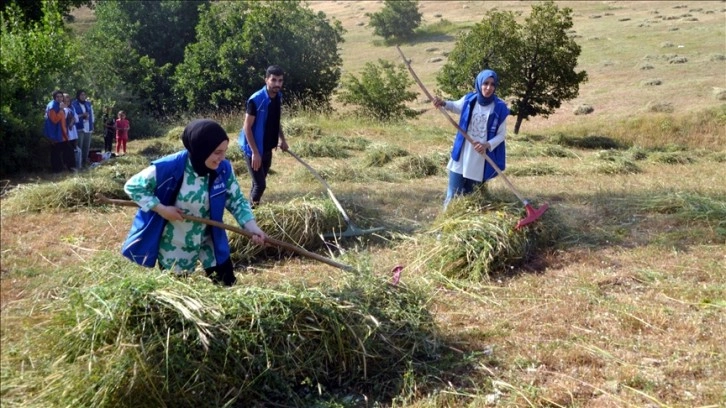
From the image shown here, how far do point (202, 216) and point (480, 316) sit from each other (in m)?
1.97

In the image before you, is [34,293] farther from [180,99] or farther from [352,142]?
[180,99]

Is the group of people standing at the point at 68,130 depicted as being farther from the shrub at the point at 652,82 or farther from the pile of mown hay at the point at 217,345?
the shrub at the point at 652,82

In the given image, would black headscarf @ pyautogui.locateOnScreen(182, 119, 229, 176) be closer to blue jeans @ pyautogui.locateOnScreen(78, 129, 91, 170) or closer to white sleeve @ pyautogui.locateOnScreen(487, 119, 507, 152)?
white sleeve @ pyautogui.locateOnScreen(487, 119, 507, 152)

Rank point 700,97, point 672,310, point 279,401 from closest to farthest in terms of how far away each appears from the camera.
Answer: point 279,401, point 672,310, point 700,97

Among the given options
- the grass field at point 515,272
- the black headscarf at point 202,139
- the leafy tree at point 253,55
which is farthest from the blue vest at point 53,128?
the leafy tree at point 253,55

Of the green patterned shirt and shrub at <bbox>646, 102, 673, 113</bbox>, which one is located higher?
the green patterned shirt

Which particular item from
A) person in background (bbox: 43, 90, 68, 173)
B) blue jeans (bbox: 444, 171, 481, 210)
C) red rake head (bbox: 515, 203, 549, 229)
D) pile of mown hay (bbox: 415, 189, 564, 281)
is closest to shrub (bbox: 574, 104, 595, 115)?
person in background (bbox: 43, 90, 68, 173)

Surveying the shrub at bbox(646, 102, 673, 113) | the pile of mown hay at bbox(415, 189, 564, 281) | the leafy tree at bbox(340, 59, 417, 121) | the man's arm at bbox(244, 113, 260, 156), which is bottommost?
the shrub at bbox(646, 102, 673, 113)

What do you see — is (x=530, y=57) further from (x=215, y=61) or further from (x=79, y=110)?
(x=79, y=110)

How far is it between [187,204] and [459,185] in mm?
3296

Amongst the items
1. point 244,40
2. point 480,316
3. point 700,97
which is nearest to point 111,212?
point 480,316

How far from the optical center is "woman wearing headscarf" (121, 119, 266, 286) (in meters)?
4.07

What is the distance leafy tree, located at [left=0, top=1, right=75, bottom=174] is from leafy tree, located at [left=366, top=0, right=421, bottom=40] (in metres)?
31.0

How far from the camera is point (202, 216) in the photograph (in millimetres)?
4324
